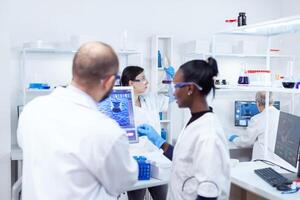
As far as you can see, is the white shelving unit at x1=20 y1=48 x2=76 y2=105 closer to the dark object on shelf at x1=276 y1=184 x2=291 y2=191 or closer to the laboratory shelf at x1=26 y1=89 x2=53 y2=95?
the laboratory shelf at x1=26 y1=89 x2=53 y2=95

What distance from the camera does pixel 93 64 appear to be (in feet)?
4.27

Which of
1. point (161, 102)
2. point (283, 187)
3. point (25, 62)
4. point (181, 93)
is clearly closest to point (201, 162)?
point (181, 93)

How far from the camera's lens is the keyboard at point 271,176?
2024 mm

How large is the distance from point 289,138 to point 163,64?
2.34 meters

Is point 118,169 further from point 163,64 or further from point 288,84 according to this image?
point 163,64

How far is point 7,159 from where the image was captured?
108 inches

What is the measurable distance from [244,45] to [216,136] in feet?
10.8

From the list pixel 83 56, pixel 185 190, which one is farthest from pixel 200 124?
pixel 83 56

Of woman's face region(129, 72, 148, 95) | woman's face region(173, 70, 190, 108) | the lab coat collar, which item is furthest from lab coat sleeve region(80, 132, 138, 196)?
woman's face region(129, 72, 148, 95)

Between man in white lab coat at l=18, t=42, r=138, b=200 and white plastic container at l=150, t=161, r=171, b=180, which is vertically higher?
man in white lab coat at l=18, t=42, r=138, b=200

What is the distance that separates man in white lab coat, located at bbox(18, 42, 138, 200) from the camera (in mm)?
1234

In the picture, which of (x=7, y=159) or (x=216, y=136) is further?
(x=7, y=159)

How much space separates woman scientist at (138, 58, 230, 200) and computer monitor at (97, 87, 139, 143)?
514 mm

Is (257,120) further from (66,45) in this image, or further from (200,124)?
(200,124)
